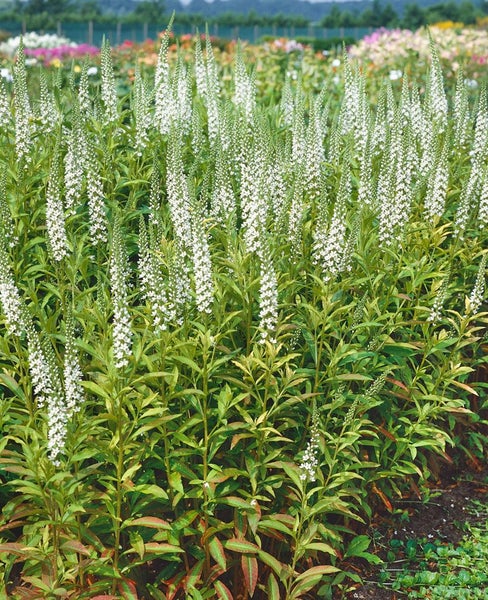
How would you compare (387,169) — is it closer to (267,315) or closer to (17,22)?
(267,315)

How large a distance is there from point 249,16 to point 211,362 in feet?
262

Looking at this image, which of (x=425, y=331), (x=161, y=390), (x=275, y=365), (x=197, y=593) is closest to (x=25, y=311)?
(x=161, y=390)

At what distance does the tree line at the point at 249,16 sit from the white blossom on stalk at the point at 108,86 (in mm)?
58698

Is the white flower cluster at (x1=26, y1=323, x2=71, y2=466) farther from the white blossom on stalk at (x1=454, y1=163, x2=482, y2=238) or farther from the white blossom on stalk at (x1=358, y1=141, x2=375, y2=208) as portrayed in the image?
the white blossom on stalk at (x1=454, y1=163, x2=482, y2=238)

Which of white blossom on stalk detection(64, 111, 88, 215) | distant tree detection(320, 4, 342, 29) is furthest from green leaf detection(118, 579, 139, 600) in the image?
distant tree detection(320, 4, 342, 29)

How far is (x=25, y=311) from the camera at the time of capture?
3830 millimetres

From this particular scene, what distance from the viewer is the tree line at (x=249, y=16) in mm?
65312

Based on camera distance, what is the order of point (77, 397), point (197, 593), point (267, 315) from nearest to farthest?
point (77, 397)
point (197, 593)
point (267, 315)

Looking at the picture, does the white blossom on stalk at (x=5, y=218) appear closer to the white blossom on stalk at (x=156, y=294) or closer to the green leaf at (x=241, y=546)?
the white blossom on stalk at (x=156, y=294)

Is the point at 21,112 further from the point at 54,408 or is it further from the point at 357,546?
the point at 357,546

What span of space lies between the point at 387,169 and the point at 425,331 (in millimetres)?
1129

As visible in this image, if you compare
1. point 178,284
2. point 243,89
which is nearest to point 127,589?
point 178,284

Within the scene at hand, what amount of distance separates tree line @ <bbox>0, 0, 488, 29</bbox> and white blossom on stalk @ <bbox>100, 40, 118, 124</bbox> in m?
58.7

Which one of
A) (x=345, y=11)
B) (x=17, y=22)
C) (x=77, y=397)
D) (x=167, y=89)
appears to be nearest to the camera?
(x=77, y=397)
